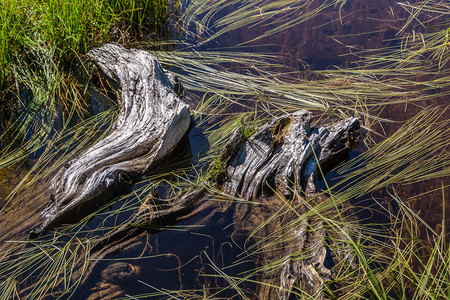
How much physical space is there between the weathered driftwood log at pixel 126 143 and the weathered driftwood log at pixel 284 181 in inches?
16.3

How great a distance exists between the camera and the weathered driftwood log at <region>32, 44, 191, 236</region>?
202cm

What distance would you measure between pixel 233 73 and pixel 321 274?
188 cm

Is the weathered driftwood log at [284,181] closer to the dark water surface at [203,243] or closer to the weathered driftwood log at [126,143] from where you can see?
the dark water surface at [203,243]

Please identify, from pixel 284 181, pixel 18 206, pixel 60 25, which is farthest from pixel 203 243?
pixel 60 25

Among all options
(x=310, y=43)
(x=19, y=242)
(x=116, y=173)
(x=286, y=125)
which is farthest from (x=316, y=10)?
(x=19, y=242)

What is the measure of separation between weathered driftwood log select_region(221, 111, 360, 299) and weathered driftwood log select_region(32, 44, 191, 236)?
0.41 metres

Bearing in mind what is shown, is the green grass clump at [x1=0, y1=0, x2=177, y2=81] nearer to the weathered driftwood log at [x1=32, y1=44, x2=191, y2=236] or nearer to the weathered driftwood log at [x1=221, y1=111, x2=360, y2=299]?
the weathered driftwood log at [x1=32, y1=44, x2=191, y2=236]

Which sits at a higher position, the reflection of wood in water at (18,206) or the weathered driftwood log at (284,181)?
the reflection of wood in water at (18,206)

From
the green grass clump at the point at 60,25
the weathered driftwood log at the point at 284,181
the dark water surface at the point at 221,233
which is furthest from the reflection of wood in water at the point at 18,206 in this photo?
the weathered driftwood log at the point at 284,181

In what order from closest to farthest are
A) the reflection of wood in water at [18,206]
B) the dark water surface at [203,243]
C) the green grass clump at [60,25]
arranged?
the dark water surface at [203,243] < the reflection of wood in water at [18,206] < the green grass clump at [60,25]

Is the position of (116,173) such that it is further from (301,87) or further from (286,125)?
(301,87)

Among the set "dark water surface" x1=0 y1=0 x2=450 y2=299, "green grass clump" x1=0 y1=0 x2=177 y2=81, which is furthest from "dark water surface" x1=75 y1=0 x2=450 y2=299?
"green grass clump" x1=0 y1=0 x2=177 y2=81

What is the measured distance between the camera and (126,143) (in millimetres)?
2264

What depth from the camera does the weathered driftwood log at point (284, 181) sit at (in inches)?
68.5
